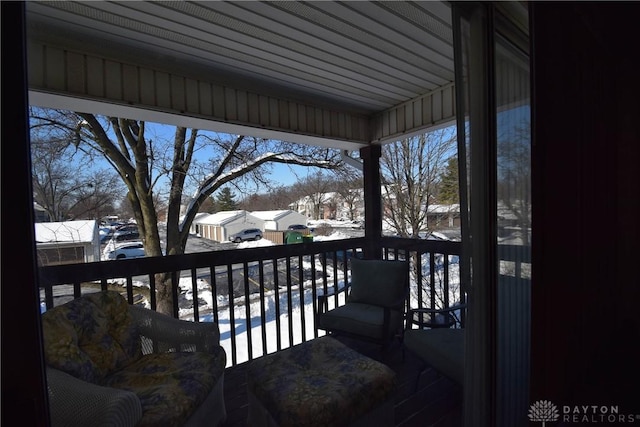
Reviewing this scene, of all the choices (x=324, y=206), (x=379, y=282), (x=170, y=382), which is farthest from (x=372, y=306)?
(x=324, y=206)

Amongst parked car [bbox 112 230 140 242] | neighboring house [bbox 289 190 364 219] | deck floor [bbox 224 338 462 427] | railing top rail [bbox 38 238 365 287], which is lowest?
deck floor [bbox 224 338 462 427]

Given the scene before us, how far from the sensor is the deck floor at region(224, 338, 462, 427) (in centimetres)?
170

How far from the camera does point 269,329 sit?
2.96 m

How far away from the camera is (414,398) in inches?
75.4

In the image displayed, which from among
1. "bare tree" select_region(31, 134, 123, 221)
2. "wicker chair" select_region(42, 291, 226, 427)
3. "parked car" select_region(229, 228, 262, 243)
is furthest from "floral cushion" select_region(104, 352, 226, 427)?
"parked car" select_region(229, 228, 262, 243)

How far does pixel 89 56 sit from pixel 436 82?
9.81 ft

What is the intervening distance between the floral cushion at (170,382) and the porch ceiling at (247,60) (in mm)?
1538

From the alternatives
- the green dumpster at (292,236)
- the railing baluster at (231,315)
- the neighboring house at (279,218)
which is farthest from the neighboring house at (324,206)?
the railing baluster at (231,315)

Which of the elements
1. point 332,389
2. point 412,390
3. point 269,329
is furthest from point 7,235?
point 269,329

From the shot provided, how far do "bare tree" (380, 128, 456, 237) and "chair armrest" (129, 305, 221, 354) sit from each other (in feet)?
12.9

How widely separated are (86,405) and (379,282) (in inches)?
90.5

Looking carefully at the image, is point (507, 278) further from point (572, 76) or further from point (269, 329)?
point (269, 329)

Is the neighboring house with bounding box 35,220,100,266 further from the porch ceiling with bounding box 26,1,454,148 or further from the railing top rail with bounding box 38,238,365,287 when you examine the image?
the porch ceiling with bounding box 26,1,454,148

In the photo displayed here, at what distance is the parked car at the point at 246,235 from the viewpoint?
4.41m
